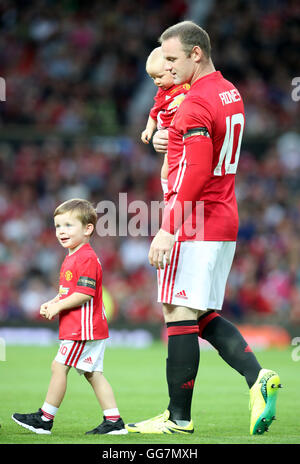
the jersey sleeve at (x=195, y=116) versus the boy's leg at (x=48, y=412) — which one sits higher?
the jersey sleeve at (x=195, y=116)

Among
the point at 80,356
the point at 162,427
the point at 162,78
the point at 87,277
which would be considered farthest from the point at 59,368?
the point at 162,78

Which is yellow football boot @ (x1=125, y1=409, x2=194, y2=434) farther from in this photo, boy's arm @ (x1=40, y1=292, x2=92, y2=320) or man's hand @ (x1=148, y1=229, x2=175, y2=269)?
man's hand @ (x1=148, y1=229, x2=175, y2=269)

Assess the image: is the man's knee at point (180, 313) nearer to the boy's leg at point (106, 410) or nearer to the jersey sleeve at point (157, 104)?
the boy's leg at point (106, 410)

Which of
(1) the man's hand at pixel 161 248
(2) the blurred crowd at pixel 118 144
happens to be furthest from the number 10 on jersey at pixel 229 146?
(2) the blurred crowd at pixel 118 144

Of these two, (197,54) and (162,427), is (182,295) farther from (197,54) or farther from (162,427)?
(197,54)

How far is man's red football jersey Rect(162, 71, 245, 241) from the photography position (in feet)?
14.2

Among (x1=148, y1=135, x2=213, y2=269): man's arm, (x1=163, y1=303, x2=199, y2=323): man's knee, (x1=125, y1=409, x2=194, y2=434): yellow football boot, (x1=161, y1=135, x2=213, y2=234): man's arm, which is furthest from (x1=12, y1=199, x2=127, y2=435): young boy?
(x1=161, y1=135, x2=213, y2=234): man's arm

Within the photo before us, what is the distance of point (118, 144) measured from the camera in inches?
632

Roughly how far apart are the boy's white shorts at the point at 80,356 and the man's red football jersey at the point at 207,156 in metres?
0.84

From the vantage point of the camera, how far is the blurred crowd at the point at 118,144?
14.0m

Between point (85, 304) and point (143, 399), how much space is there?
6.90 feet

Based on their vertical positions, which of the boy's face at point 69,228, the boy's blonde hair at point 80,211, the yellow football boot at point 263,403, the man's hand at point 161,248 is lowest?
the yellow football boot at point 263,403
